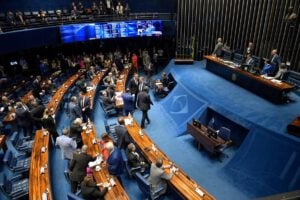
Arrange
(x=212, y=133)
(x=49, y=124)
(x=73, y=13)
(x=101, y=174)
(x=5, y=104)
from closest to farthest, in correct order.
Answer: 1. (x=101, y=174)
2. (x=212, y=133)
3. (x=49, y=124)
4. (x=5, y=104)
5. (x=73, y=13)

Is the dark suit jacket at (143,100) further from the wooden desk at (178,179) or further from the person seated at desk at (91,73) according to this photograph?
the person seated at desk at (91,73)

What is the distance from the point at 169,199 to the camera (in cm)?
692

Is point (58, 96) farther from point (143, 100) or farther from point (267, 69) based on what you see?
point (267, 69)

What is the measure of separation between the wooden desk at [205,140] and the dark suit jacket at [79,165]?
4.05 m

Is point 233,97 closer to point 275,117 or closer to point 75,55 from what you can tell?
point 275,117

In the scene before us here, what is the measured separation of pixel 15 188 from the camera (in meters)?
6.53

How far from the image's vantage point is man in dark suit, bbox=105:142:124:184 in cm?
604

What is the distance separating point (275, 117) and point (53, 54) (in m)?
14.8

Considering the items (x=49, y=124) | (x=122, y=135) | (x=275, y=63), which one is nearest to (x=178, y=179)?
(x=122, y=135)

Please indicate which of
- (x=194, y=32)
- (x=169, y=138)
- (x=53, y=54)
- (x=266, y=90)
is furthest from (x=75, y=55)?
(x=266, y=90)

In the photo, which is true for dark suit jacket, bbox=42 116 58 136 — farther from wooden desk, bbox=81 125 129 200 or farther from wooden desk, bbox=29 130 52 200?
wooden desk, bbox=81 125 129 200

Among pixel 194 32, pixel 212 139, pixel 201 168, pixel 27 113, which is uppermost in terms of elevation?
pixel 194 32

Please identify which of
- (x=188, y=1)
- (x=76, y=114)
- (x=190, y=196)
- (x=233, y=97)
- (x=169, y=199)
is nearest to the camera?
(x=190, y=196)

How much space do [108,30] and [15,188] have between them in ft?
41.0
